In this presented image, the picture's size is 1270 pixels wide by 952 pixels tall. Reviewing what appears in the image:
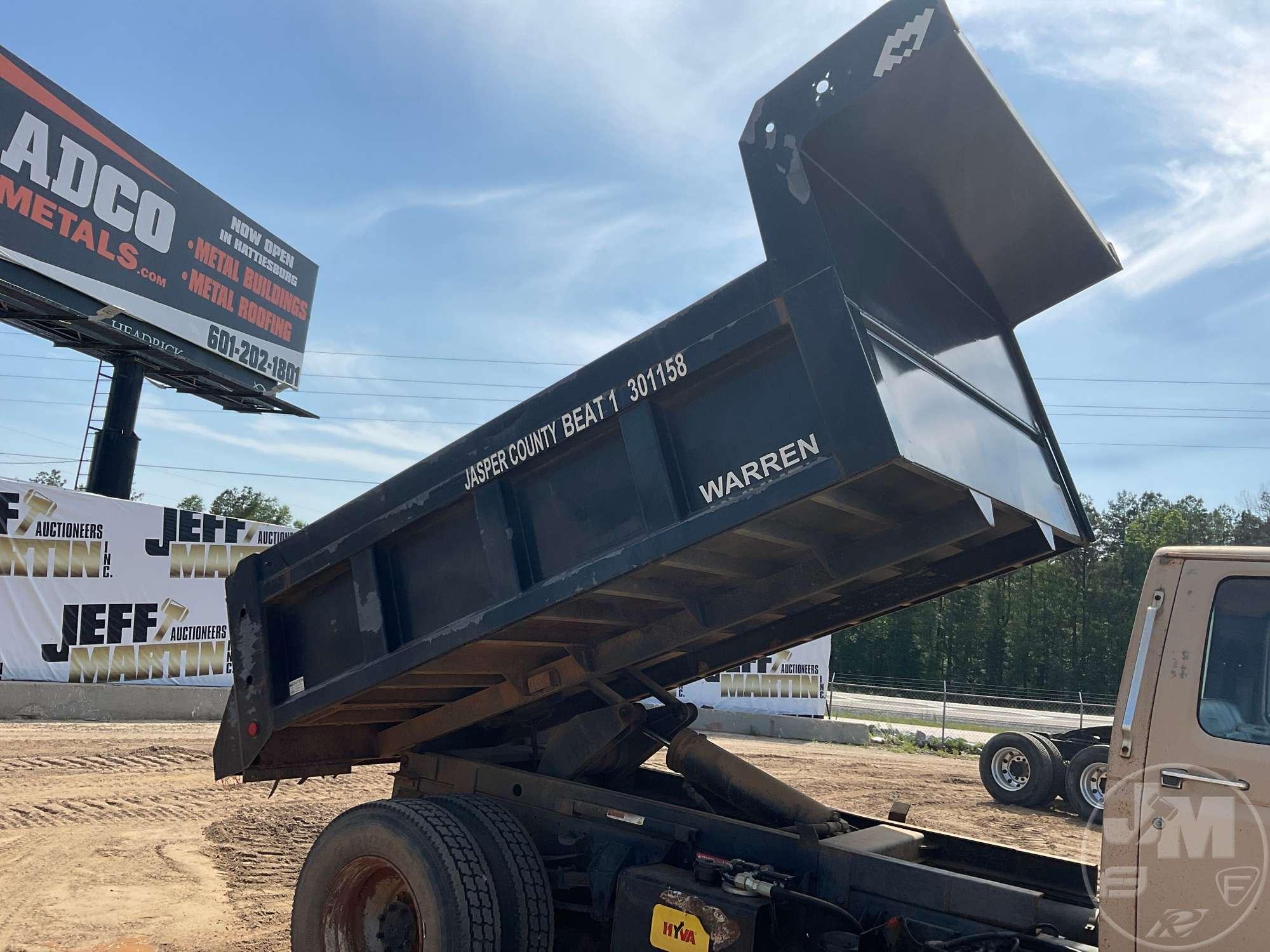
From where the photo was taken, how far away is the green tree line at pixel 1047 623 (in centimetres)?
6331

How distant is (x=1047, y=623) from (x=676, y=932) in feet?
231

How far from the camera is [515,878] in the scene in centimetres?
412

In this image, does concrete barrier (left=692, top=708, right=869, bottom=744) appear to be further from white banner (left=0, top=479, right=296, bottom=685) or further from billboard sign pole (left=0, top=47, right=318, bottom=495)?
billboard sign pole (left=0, top=47, right=318, bottom=495)

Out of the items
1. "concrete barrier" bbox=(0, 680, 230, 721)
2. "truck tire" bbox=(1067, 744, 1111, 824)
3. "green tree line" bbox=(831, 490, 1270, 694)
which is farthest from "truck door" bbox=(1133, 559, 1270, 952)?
"green tree line" bbox=(831, 490, 1270, 694)

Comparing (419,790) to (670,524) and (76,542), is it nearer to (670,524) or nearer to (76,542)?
(670,524)

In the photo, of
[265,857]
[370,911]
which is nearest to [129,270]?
[265,857]

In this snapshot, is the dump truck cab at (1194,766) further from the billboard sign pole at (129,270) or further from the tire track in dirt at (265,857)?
the billboard sign pole at (129,270)

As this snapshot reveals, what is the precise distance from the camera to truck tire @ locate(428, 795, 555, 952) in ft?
13.3

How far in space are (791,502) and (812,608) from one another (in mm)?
1981

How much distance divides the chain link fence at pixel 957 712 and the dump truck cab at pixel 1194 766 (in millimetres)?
17340

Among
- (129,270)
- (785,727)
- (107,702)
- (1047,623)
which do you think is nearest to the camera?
(107,702)

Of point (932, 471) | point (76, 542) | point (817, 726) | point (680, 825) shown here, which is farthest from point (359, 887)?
point (817, 726)

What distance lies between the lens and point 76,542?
15.5 meters

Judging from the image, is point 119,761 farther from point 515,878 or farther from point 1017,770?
point 1017,770
